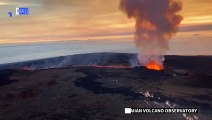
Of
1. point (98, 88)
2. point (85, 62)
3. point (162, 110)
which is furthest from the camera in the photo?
point (85, 62)

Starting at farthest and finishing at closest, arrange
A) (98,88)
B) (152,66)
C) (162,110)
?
(152,66), (98,88), (162,110)

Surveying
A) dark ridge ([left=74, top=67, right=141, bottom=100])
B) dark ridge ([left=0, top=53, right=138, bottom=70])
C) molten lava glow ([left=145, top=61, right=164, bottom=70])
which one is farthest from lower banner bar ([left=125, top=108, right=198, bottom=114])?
dark ridge ([left=0, top=53, right=138, bottom=70])

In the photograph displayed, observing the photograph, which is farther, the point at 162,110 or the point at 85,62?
the point at 85,62

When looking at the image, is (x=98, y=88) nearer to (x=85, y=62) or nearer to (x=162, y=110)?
(x=162, y=110)

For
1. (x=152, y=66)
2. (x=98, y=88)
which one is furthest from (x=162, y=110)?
(x=152, y=66)

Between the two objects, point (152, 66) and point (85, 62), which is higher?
point (152, 66)

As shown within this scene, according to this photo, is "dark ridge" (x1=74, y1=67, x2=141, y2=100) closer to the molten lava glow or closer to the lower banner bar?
the lower banner bar

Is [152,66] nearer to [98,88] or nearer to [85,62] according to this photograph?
[98,88]

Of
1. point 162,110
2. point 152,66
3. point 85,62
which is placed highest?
point 162,110

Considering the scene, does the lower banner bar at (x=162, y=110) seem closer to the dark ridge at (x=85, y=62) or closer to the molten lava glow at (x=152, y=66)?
the molten lava glow at (x=152, y=66)

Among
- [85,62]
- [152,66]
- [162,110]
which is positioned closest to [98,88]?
[162,110]

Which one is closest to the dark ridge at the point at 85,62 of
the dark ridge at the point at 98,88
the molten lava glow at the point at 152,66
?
the molten lava glow at the point at 152,66
